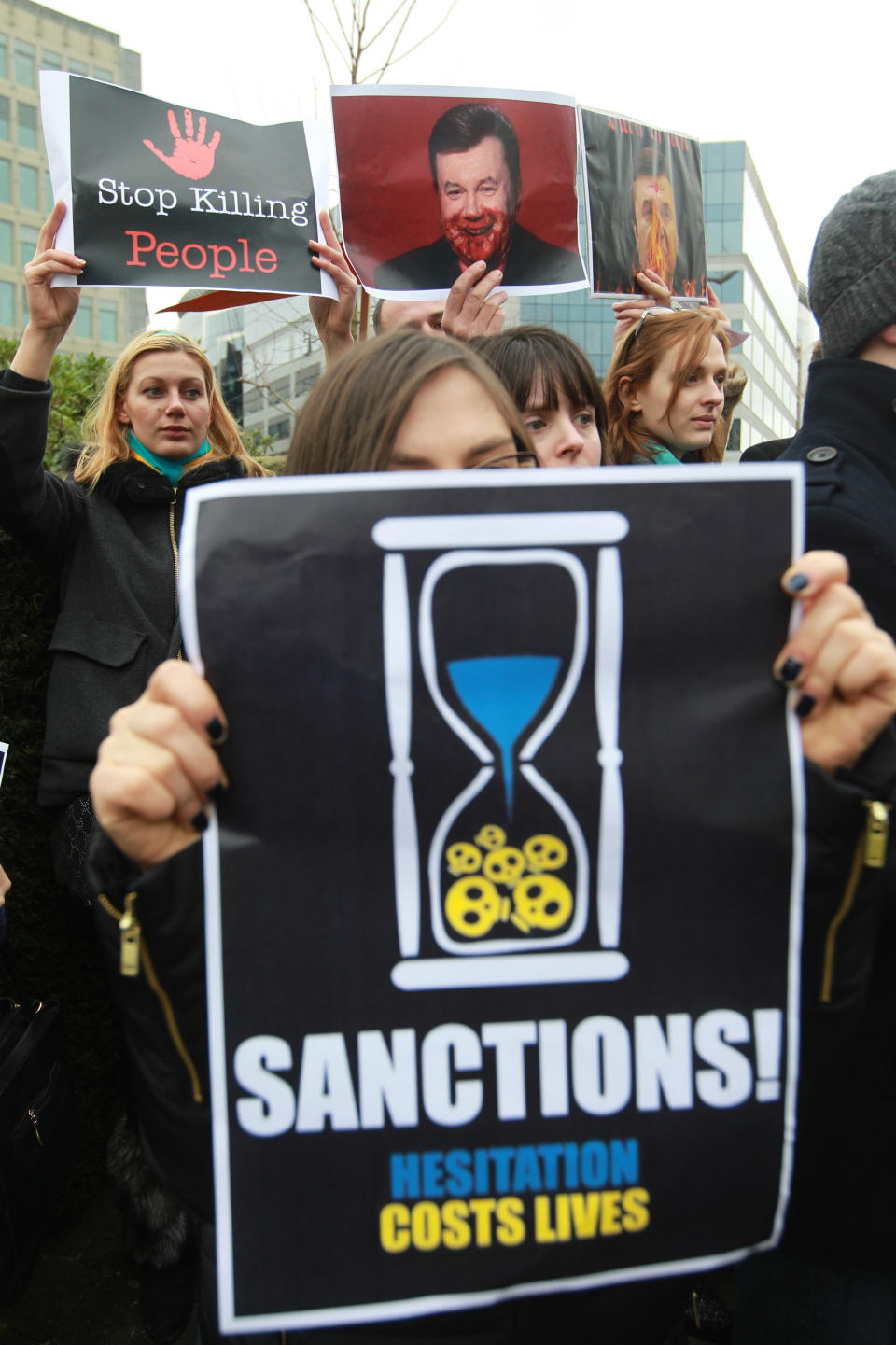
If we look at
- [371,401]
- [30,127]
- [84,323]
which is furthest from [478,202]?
[30,127]

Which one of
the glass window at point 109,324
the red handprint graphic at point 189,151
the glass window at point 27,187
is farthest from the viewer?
the glass window at point 109,324

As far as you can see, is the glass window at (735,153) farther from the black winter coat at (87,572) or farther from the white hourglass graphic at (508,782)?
the white hourglass graphic at (508,782)

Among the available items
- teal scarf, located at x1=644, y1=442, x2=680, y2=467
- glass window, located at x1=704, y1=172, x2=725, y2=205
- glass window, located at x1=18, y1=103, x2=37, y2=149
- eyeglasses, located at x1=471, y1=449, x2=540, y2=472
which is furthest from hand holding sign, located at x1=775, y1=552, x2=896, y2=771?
glass window, located at x1=18, y1=103, x2=37, y2=149

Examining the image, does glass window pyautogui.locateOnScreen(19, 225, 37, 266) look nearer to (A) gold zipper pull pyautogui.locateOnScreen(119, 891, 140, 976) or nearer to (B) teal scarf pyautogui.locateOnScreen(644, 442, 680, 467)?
(B) teal scarf pyautogui.locateOnScreen(644, 442, 680, 467)

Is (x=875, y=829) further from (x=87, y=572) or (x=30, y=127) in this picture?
(x=30, y=127)

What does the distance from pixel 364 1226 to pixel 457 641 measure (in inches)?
24.9

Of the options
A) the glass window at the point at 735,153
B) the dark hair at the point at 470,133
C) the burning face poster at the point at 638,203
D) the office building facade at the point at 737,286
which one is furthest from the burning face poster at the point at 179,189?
the glass window at the point at 735,153

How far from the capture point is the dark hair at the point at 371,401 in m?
1.26

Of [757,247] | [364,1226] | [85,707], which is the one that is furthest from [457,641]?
[757,247]

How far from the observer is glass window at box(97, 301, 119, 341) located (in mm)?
56719

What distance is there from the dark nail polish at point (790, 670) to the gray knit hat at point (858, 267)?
2.53 feet

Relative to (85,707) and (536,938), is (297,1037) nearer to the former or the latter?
(536,938)

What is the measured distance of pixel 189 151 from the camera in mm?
2564

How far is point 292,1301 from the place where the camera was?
1.01 meters
